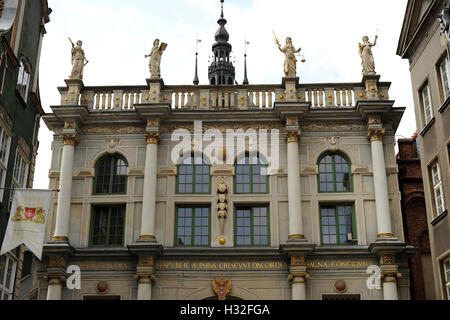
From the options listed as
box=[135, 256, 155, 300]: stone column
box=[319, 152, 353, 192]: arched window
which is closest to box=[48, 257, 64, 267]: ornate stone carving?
box=[135, 256, 155, 300]: stone column

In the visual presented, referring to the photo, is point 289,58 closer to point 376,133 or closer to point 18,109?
point 376,133

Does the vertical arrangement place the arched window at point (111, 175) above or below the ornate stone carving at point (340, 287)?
above

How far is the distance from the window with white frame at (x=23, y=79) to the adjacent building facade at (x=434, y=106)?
14.3 m

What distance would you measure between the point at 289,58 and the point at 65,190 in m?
11.5

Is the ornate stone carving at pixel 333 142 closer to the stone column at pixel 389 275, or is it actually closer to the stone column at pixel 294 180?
the stone column at pixel 294 180

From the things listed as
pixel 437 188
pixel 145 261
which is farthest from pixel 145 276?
pixel 437 188

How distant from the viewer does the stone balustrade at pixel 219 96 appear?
1168 inches

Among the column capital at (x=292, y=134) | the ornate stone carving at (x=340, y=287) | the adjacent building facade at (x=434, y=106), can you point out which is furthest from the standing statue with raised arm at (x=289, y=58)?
the ornate stone carving at (x=340, y=287)

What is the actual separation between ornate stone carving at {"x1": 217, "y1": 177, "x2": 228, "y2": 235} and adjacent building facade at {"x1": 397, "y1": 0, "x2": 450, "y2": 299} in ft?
27.4
